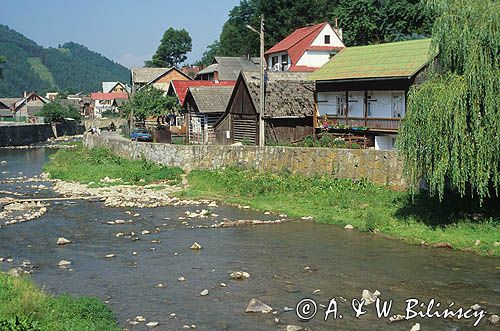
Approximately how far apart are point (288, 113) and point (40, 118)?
2773 inches

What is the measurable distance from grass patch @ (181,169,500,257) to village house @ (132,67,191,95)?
5955cm

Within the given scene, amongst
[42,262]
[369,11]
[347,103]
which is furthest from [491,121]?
[369,11]

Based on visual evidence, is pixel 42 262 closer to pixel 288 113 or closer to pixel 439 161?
pixel 439 161

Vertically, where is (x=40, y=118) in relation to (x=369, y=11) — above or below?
below

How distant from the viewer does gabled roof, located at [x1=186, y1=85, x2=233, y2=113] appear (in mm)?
50219

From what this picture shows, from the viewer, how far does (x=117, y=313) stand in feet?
47.8

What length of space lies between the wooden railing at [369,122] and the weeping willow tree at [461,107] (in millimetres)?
13253

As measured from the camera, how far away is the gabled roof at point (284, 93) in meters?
40.7

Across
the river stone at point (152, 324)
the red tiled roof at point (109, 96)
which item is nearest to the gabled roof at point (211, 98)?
the river stone at point (152, 324)

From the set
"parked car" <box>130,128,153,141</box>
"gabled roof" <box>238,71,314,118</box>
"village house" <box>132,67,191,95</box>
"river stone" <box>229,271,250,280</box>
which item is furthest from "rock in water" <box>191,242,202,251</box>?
"village house" <box>132,67,191,95</box>

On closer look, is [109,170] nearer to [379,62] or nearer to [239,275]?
[379,62]

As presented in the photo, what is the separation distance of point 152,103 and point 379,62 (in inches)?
1198

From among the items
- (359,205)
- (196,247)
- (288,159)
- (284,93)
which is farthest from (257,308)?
(284,93)

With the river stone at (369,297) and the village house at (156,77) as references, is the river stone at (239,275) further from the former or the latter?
the village house at (156,77)
